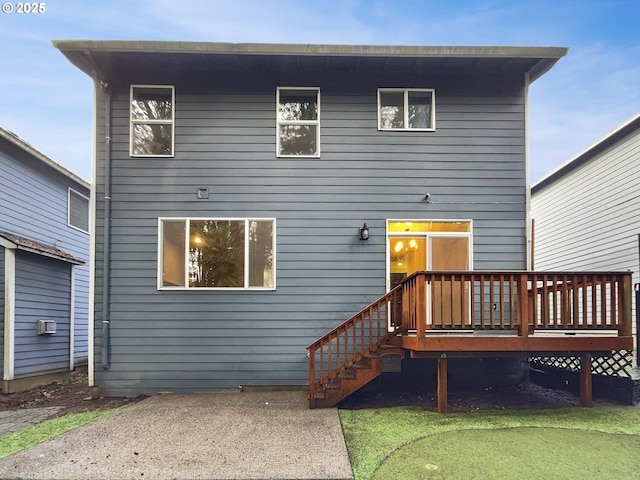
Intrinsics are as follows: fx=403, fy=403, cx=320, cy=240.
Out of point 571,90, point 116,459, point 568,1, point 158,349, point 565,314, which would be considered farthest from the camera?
point 571,90

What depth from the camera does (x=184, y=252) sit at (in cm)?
682

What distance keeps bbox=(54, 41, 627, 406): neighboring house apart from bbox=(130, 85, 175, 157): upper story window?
25mm

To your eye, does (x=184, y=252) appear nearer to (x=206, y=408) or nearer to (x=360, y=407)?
(x=206, y=408)

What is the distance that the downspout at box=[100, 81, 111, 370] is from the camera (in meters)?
6.57

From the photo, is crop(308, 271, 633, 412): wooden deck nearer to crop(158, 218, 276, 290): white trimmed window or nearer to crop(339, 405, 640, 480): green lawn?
crop(339, 405, 640, 480): green lawn

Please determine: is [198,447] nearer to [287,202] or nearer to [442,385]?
[442,385]

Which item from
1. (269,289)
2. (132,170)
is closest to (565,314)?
(269,289)

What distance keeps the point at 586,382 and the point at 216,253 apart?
5.80m

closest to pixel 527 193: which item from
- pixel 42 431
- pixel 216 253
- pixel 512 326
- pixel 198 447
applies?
pixel 512 326

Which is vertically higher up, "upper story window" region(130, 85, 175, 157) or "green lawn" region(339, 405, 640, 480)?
"upper story window" region(130, 85, 175, 157)

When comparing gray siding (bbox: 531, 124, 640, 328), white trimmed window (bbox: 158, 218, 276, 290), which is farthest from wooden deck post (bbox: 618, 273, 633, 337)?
white trimmed window (bbox: 158, 218, 276, 290)

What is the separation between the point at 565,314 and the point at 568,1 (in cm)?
3661

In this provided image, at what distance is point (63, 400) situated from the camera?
6.64 meters

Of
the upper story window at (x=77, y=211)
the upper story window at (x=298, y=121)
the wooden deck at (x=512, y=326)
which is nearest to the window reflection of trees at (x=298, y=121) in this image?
the upper story window at (x=298, y=121)
